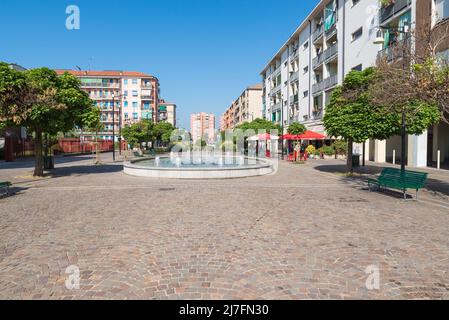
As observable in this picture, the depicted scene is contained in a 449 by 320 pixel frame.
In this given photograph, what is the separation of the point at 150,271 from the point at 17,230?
4355mm

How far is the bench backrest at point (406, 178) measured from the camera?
389 inches

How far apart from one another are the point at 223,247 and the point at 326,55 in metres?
36.4

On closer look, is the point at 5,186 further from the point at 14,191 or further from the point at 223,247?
the point at 223,247

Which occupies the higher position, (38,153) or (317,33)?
(317,33)

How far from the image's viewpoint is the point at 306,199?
10.4 meters

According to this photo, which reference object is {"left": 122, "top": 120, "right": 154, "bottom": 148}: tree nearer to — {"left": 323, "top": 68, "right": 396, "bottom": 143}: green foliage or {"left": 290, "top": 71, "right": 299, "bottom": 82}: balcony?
{"left": 290, "top": 71, "right": 299, "bottom": 82}: balcony

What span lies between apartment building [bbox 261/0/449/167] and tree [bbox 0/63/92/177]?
1625 centimetres

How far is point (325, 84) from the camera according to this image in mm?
36312

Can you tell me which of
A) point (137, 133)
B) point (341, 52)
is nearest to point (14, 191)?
point (137, 133)

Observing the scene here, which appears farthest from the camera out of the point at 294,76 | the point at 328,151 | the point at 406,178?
the point at 294,76

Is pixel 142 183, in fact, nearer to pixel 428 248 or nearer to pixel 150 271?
pixel 150 271

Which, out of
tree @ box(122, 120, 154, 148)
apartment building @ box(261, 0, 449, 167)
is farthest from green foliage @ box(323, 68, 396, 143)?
tree @ box(122, 120, 154, 148)

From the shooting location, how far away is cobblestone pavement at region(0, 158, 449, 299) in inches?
159
